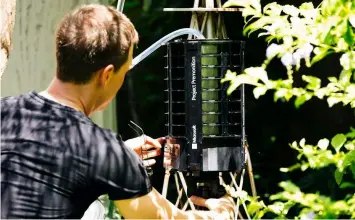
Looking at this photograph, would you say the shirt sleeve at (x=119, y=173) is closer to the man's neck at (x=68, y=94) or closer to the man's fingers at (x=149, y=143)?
the man's neck at (x=68, y=94)

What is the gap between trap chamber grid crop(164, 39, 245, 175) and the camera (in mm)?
2934

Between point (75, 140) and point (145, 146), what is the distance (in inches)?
35.2

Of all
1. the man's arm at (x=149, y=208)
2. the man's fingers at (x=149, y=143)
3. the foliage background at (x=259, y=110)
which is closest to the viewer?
the man's arm at (x=149, y=208)

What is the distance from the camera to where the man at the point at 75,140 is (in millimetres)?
1757

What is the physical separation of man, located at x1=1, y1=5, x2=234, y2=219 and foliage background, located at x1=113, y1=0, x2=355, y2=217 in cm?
267

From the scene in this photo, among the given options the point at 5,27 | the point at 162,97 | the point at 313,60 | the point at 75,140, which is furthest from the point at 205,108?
the point at 162,97

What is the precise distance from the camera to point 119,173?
1.79 meters

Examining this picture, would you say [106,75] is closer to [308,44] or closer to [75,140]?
[75,140]

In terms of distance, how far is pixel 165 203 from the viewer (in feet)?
6.44

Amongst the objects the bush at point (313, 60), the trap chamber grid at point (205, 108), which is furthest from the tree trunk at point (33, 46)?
the bush at point (313, 60)

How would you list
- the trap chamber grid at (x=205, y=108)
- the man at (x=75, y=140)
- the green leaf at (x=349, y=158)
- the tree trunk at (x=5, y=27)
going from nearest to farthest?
the man at (x=75, y=140) < the green leaf at (x=349, y=158) < the tree trunk at (x=5, y=27) < the trap chamber grid at (x=205, y=108)

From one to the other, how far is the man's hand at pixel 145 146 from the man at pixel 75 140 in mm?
696

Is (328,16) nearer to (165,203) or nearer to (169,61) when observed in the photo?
(165,203)

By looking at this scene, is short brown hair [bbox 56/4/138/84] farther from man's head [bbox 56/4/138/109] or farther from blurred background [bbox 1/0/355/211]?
blurred background [bbox 1/0/355/211]
